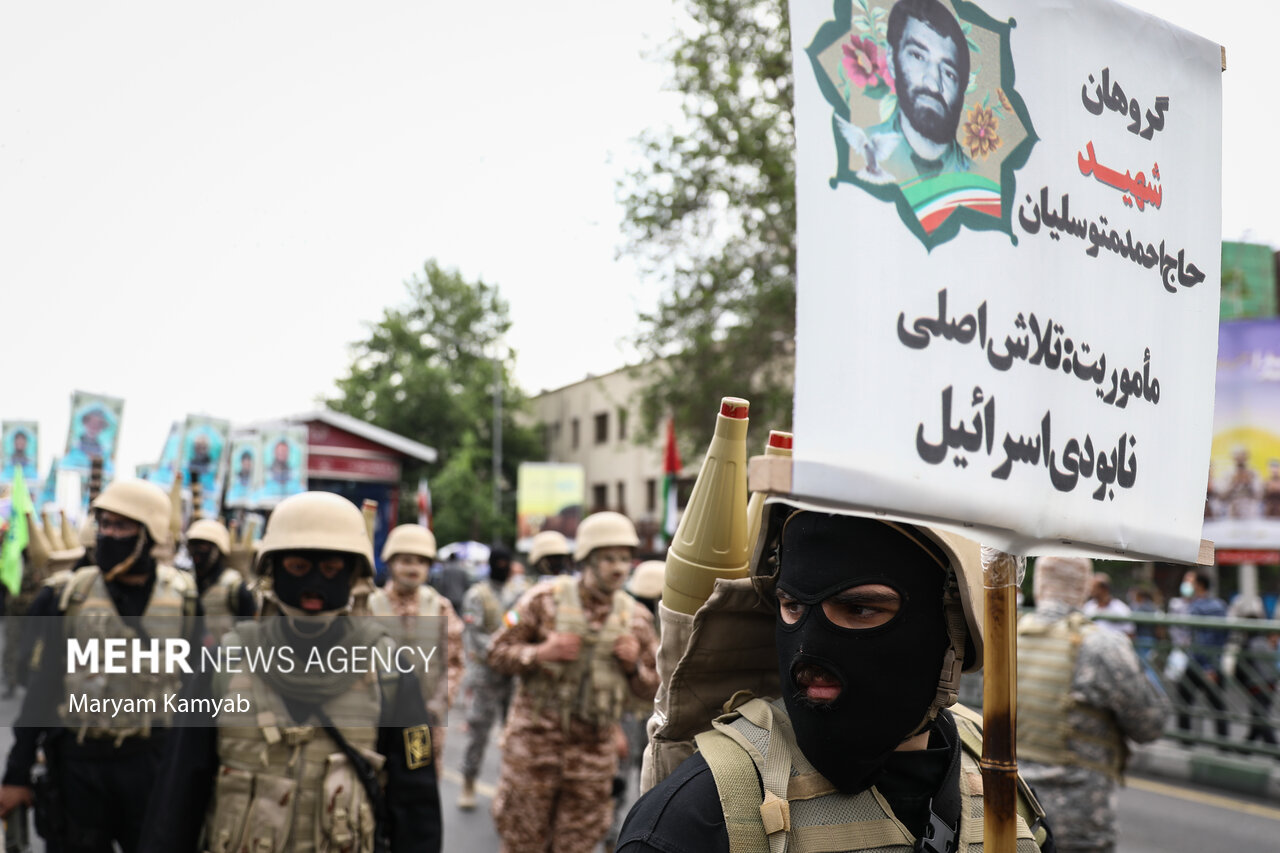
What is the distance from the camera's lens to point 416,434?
5094 centimetres

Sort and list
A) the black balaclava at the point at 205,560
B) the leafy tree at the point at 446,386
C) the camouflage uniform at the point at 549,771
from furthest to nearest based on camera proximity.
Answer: the leafy tree at the point at 446,386 → the black balaclava at the point at 205,560 → the camouflage uniform at the point at 549,771

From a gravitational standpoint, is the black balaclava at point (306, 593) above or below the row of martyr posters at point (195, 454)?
below

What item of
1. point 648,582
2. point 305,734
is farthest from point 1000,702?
point 648,582

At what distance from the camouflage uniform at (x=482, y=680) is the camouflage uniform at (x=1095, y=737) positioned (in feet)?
15.2

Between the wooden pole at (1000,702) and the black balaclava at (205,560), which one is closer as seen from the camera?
the wooden pole at (1000,702)

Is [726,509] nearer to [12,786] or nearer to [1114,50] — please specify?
[1114,50]

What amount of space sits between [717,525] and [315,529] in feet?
7.32

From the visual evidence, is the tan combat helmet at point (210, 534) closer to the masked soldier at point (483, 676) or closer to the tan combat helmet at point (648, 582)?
the masked soldier at point (483, 676)

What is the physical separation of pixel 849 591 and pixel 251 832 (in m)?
2.55

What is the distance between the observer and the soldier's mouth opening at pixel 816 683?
1.92m

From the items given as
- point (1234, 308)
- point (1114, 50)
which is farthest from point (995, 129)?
point (1234, 308)

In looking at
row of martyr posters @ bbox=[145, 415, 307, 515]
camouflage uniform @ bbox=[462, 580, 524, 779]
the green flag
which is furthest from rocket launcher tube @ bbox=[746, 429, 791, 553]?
row of martyr posters @ bbox=[145, 415, 307, 515]

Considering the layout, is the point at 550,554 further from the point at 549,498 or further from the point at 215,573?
the point at 549,498

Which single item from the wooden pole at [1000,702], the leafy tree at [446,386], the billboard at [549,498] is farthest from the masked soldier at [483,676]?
the leafy tree at [446,386]
